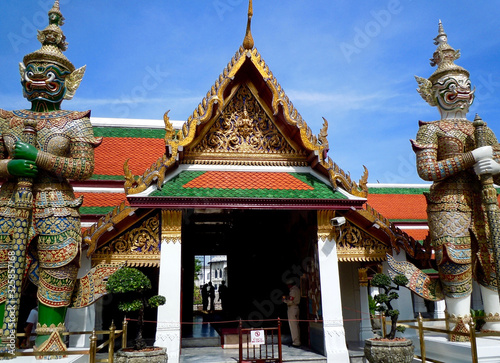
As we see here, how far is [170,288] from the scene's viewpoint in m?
6.18

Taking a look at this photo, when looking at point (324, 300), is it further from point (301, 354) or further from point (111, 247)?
point (111, 247)

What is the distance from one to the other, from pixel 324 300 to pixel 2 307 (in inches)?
180

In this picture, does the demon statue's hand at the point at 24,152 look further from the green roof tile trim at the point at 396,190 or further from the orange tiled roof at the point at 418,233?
the green roof tile trim at the point at 396,190

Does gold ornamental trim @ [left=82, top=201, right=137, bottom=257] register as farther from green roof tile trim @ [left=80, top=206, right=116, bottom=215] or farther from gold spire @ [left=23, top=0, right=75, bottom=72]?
gold spire @ [left=23, top=0, right=75, bottom=72]

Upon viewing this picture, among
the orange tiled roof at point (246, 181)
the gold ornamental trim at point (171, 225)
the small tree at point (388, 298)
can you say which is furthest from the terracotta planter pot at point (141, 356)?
the small tree at point (388, 298)

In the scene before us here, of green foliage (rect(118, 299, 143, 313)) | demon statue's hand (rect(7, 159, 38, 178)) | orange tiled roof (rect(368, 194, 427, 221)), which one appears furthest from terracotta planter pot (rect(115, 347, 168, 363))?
orange tiled roof (rect(368, 194, 427, 221))

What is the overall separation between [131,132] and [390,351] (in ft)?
27.2

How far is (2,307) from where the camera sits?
17.6ft

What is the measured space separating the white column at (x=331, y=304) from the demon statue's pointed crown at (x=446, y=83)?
2983mm

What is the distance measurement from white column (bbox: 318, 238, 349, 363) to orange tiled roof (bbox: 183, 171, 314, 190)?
106 centimetres

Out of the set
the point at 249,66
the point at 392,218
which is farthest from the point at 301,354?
the point at 392,218

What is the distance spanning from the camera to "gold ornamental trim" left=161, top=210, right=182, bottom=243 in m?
6.43

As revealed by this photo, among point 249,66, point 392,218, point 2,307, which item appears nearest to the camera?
point 2,307

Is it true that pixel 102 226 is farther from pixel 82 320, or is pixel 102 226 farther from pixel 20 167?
pixel 82 320
